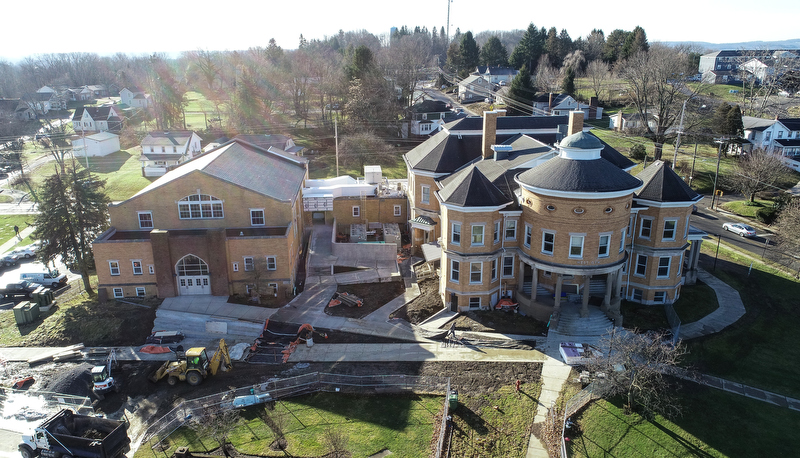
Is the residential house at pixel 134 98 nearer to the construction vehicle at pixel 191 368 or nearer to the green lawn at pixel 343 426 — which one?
the construction vehicle at pixel 191 368

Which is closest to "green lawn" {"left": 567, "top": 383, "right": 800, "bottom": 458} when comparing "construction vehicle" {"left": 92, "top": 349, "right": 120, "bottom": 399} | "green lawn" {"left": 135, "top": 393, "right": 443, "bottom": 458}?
"green lawn" {"left": 135, "top": 393, "right": 443, "bottom": 458}

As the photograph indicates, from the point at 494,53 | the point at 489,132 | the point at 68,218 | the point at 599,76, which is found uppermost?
the point at 494,53

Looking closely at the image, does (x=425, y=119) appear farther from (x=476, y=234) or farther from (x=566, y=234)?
(x=566, y=234)

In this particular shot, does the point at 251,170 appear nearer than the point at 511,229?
No

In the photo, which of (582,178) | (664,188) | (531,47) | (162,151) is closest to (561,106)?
(531,47)

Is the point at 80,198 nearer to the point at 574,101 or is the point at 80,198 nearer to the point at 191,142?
the point at 191,142

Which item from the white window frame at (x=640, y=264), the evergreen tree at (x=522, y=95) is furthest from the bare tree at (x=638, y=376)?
the evergreen tree at (x=522, y=95)
